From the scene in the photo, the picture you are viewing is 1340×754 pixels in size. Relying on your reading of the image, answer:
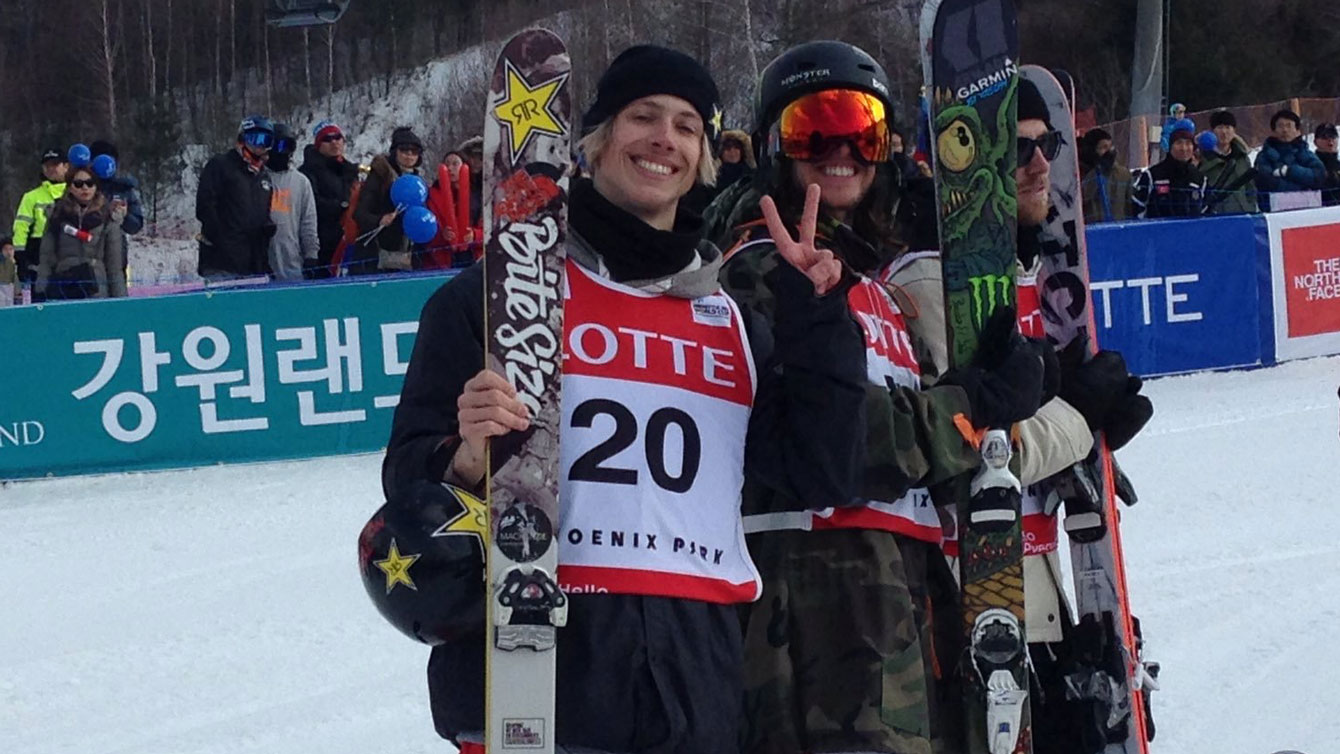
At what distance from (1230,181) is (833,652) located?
12.6 metres

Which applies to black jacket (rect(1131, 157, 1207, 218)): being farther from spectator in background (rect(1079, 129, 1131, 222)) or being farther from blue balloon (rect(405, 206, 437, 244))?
blue balloon (rect(405, 206, 437, 244))

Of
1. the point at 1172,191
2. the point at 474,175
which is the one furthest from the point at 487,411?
the point at 1172,191

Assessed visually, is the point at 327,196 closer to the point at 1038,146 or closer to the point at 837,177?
the point at 1038,146

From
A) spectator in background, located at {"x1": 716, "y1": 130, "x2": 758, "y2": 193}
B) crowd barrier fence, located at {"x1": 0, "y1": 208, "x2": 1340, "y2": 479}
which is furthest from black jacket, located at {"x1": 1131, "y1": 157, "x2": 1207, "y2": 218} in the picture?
crowd barrier fence, located at {"x1": 0, "y1": 208, "x2": 1340, "y2": 479}

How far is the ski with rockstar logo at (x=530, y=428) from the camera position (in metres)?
2.26

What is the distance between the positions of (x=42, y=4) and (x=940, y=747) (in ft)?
151

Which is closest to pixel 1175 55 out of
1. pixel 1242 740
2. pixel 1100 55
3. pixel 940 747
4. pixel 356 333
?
pixel 1100 55

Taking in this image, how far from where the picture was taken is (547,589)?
227 cm

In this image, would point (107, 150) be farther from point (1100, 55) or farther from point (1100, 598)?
point (1100, 55)

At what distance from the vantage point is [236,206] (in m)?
10.5

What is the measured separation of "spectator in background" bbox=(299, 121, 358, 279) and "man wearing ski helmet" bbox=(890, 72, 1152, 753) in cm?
860

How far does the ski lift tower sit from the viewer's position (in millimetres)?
16531

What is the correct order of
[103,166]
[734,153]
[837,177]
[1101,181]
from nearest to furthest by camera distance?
[837,177], [734,153], [103,166], [1101,181]

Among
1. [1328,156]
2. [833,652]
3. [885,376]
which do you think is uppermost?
[1328,156]
